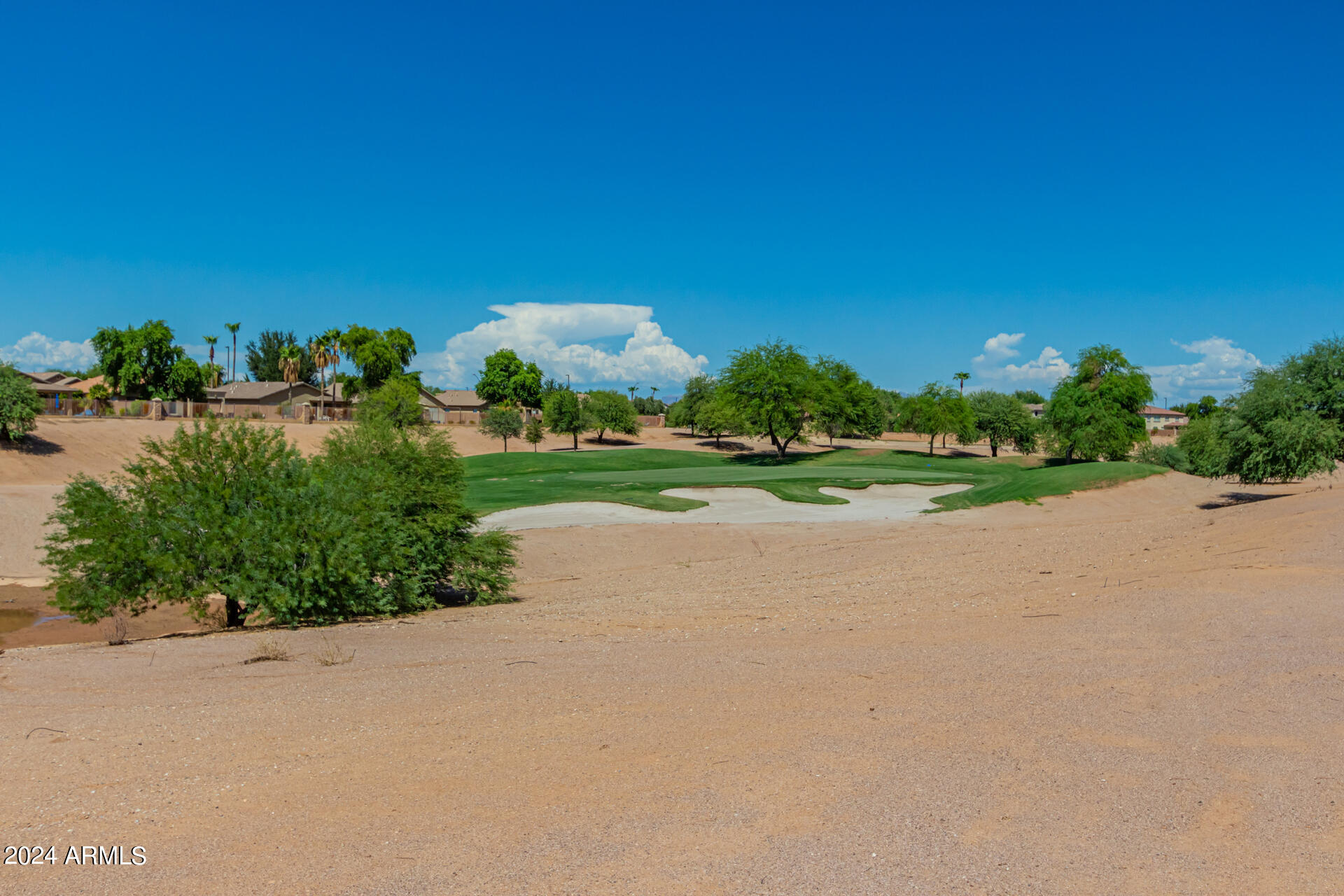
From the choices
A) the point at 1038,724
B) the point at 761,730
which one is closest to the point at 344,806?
the point at 761,730

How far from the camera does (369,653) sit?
41.6 ft

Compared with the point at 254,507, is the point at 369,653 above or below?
below

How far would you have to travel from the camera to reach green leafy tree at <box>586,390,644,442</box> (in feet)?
316

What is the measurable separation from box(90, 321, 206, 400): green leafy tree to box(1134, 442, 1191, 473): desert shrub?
90.0 metres

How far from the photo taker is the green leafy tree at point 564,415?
301 feet

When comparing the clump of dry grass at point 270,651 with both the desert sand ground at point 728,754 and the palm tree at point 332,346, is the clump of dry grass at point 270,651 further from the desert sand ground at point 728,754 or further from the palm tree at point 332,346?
the palm tree at point 332,346

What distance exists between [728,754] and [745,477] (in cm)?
4283

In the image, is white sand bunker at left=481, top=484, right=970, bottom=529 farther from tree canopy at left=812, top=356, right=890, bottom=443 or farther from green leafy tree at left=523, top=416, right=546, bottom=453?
green leafy tree at left=523, top=416, right=546, bottom=453

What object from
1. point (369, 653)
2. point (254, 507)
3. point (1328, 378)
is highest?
point (1328, 378)

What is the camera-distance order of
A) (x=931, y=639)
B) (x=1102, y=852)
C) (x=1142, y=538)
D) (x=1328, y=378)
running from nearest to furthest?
(x=1102, y=852) → (x=931, y=639) → (x=1142, y=538) → (x=1328, y=378)

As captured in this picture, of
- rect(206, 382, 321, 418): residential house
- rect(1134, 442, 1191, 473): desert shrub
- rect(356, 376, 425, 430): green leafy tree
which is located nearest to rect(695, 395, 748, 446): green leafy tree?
rect(356, 376, 425, 430): green leafy tree

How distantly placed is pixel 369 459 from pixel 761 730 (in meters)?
15.1

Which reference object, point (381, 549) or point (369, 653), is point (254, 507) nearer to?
point (381, 549)

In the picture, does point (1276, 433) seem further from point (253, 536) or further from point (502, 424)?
point (502, 424)
